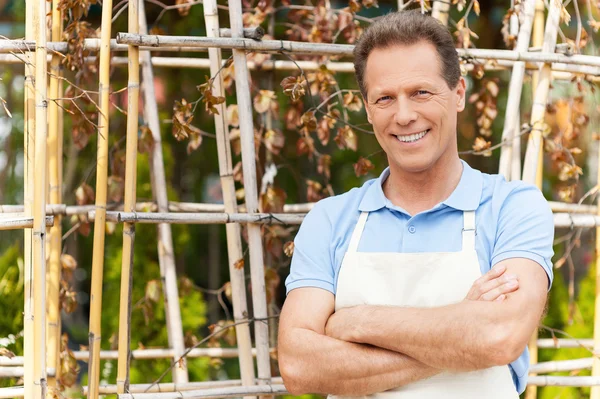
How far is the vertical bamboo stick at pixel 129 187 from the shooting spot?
7.41 feet

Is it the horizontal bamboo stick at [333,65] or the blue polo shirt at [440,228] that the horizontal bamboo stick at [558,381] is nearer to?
the blue polo shirt at [440,228]

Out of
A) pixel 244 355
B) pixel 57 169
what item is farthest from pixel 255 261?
pixel 57 169

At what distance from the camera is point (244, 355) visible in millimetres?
2455

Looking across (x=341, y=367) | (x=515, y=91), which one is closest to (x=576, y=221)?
(x=515, y=91)

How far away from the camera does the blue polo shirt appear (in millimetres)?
1830

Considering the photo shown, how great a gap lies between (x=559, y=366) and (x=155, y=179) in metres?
1.52

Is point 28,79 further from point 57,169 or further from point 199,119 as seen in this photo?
point 199,119

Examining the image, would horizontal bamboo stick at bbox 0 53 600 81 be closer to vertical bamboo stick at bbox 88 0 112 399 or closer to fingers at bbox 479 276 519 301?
vertical bamboo stick at bbox 88 0 112 399

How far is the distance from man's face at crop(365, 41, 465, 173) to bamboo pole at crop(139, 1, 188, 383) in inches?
40.2

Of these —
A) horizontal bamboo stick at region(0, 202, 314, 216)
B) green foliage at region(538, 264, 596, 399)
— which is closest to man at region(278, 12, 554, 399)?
horizontal bamboo stick at region(0, 202, 314, 216)

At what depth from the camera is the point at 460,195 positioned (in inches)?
76.6

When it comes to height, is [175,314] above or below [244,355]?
above

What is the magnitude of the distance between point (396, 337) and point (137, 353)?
5.08ft

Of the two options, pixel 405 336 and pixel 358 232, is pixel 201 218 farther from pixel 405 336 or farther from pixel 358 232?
pixel 405 336
